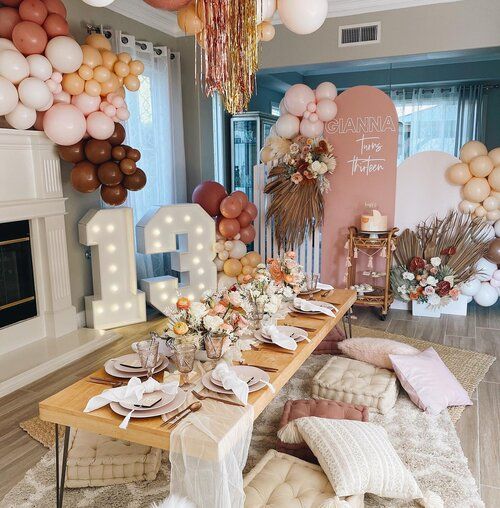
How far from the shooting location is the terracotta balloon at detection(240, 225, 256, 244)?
514 centimetres

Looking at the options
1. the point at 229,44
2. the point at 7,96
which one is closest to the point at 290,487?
the point at 229,44

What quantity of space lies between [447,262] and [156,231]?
268 cm

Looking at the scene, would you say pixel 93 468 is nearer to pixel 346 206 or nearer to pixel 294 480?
pixel 294 480

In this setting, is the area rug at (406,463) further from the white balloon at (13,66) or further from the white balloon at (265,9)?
the white balloon at (13,66)

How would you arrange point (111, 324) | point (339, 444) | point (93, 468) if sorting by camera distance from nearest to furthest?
point (339, 444)
point (93, 468)
point (111, 324)

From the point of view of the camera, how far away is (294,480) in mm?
2004

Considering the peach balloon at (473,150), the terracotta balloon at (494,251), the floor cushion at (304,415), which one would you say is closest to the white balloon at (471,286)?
the terracotta balloon at (494,251)

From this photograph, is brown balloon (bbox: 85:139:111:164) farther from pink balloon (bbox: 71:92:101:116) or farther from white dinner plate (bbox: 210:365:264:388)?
white dinner plate (bbox: 210:365:264:388)

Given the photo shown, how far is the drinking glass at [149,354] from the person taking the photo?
6.71 ft

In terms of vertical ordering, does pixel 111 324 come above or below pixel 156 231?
below

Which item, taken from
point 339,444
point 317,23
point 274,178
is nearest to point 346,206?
point 274,178

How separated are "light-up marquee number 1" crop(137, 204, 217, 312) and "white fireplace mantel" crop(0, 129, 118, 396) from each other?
0.69 m

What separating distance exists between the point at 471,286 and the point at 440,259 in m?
0.41

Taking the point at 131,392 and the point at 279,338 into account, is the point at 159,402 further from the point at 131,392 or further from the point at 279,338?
the point at 279,338
